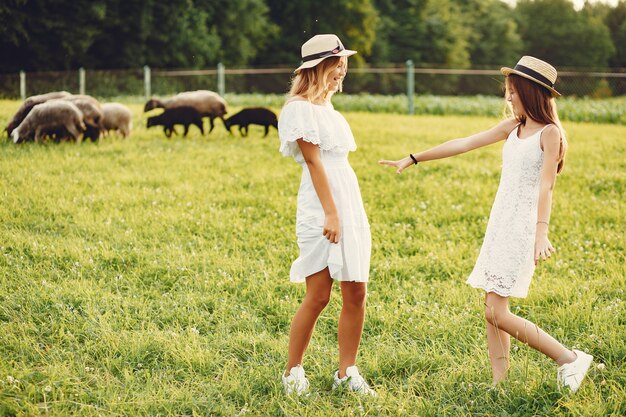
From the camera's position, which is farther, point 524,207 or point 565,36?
point 565,36

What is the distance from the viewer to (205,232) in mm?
6664

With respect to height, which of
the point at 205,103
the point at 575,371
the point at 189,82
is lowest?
the point at 575,371

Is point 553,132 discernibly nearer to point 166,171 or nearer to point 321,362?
point 321,362

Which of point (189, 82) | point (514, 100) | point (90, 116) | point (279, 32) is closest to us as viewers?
point (514, 100)

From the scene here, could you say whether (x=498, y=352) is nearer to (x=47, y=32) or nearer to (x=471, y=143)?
(x=471, y=143)

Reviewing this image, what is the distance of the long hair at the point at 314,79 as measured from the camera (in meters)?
3.42

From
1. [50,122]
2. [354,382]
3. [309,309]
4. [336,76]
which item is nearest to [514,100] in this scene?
[336,76]

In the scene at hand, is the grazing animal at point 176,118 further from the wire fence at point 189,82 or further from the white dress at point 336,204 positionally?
the white dress at point 336,204

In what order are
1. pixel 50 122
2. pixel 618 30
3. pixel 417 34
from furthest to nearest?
pixel 618 30 → pixel 417 34 → pixel 50 122

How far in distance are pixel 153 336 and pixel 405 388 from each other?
5.97 feet

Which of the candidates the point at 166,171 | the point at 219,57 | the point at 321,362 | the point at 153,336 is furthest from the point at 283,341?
the point at 219,57

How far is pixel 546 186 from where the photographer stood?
A: 10.7 feet

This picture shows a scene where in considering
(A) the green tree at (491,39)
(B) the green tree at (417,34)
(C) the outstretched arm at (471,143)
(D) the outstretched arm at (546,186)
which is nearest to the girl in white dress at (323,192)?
(C) the outstretched arm at (471,143)

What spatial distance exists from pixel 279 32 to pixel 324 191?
152 ft
